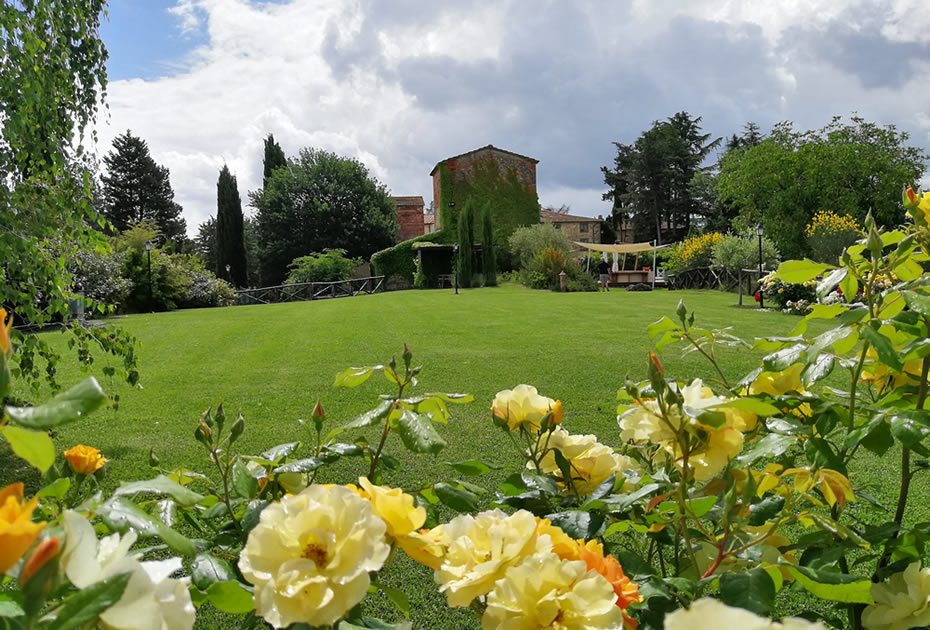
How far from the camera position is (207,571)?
0.72 meters

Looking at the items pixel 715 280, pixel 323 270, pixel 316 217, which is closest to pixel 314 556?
pixel 715 280

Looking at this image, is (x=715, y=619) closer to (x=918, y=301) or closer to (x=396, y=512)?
(x=396, y=512)

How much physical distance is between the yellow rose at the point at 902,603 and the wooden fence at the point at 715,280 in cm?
1999

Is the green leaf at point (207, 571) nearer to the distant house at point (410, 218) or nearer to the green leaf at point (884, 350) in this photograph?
the green leaf at point (884, 350)

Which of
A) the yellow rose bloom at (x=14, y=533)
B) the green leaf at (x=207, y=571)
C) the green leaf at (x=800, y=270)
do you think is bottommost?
the green leaf at (x=207, y=571)

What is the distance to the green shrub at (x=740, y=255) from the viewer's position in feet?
68.4

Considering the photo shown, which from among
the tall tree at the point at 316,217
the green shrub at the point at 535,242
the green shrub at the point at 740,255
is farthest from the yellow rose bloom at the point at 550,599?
the tall tree at the point at 316,217

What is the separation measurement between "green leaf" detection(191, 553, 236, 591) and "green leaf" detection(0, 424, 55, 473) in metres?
0.34

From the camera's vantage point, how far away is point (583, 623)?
548 mm

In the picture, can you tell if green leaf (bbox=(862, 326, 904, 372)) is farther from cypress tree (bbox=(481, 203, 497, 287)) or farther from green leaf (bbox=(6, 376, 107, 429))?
cypress tree (bbox=(481, 203, 497, 287))

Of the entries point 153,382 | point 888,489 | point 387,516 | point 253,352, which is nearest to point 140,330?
point 253,352

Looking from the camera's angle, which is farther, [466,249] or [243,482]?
[466,249]

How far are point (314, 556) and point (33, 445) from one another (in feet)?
0.73

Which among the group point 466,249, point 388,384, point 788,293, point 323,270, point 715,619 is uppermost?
point 466,249
